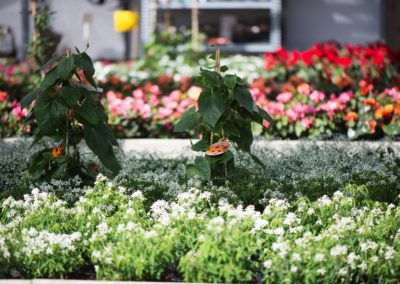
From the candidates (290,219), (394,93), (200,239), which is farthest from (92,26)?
(200,239)

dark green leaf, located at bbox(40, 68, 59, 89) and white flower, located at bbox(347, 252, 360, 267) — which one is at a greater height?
dark green leaf, located at bbox(40, 68, 59, 89)

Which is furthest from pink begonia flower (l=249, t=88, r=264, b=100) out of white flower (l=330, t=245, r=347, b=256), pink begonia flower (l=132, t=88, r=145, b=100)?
white flower (l=330, t=245, r=347, b=256)

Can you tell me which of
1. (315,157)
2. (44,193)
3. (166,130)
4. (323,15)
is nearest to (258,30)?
(323,15)

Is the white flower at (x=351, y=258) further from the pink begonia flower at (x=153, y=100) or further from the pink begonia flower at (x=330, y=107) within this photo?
the pink begonia flower at (x=153, y=100)

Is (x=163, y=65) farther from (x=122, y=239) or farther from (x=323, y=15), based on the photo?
(x=122, y=239)

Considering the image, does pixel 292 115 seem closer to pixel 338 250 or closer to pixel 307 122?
pixel 307 122

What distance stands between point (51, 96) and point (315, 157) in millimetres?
1709

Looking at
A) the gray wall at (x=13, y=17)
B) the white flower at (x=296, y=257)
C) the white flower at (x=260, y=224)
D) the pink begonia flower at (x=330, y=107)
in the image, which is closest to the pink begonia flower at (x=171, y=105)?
the pink begonia flower at (x=330, y=107)

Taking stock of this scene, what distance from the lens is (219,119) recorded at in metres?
4.25

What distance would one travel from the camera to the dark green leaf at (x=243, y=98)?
4.09m

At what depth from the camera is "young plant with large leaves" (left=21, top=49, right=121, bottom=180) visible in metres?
4.19

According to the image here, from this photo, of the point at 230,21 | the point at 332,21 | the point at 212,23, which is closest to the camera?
the point at 230,21

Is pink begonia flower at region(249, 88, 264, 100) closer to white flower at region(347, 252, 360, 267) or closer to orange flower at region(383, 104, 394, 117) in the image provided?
orange flower at region(383, 104, 394, 117)

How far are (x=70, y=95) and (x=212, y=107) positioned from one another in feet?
2.29
